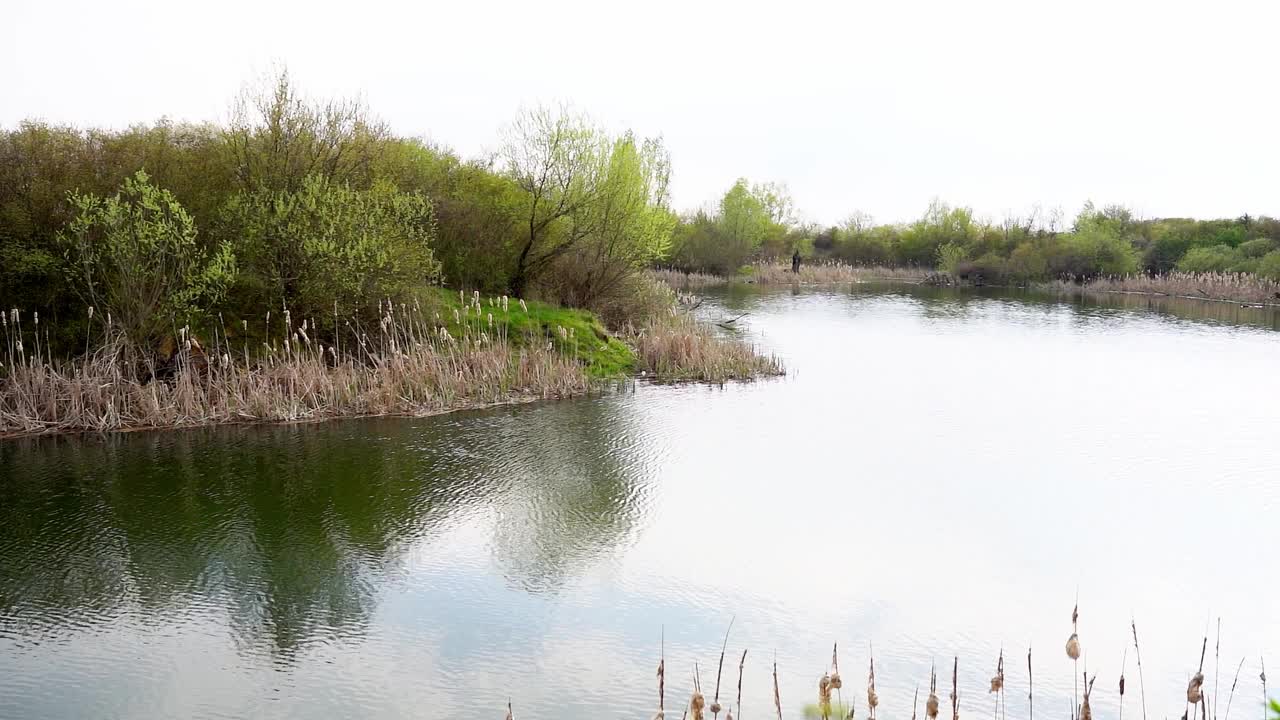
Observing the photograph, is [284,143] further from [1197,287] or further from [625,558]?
[1197,287]

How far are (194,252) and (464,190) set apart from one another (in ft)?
24.9

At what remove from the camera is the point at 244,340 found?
12.8 m

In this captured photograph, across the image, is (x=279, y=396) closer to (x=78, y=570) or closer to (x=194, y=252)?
(x=194, y=252)

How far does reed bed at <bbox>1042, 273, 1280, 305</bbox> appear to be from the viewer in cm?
3588

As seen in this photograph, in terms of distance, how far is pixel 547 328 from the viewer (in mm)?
16094

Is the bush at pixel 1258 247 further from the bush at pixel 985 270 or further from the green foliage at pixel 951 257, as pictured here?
the green foliage at pixel 951 257

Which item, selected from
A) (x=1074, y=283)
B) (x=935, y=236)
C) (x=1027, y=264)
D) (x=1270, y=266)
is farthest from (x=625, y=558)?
(x=935, y=236)

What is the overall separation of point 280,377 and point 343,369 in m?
0.82

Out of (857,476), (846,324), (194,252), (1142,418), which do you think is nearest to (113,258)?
(194,252)

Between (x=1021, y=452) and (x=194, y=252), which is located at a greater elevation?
(x=194, y=252)

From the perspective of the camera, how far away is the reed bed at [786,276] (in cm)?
4194

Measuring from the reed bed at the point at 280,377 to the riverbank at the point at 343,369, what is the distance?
0.06ft

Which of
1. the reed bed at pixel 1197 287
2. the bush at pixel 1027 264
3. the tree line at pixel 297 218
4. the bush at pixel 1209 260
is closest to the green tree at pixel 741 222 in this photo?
the bush at pixel 1027 264

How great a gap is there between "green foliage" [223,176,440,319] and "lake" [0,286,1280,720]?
235 cm
